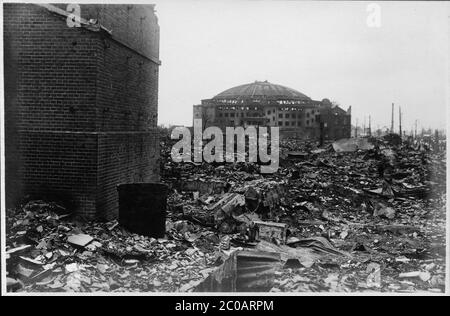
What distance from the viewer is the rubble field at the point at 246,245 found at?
6059mm

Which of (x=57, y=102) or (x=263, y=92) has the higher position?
(x=263, y=92)

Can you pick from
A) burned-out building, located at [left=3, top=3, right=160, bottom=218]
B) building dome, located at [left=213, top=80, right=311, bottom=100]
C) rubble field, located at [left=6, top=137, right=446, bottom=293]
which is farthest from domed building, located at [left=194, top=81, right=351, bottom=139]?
burned-out building, located at [left=3, top=3, right=160, bottom=218]

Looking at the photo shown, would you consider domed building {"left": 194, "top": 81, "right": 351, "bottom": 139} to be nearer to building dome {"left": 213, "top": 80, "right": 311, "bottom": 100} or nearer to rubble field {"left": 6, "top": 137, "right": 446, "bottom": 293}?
building dome {"left": 213, "top": 80, "right": 311, "bottom": 100}

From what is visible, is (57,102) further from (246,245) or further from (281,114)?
(281,114)

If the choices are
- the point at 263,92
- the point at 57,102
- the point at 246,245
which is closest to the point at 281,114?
the point at 263,92

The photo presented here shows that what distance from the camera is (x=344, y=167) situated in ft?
60.4

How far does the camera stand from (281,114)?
161 feet

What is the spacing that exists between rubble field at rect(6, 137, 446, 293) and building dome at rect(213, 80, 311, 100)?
3993cm

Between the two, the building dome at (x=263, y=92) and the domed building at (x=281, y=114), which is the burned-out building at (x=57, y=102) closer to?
the domed building at (x=281, y=114)

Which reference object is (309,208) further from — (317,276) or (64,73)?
(64,73)

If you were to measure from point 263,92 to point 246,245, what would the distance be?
47.7 meters

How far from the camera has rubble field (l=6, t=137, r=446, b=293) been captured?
6059 millimetres
